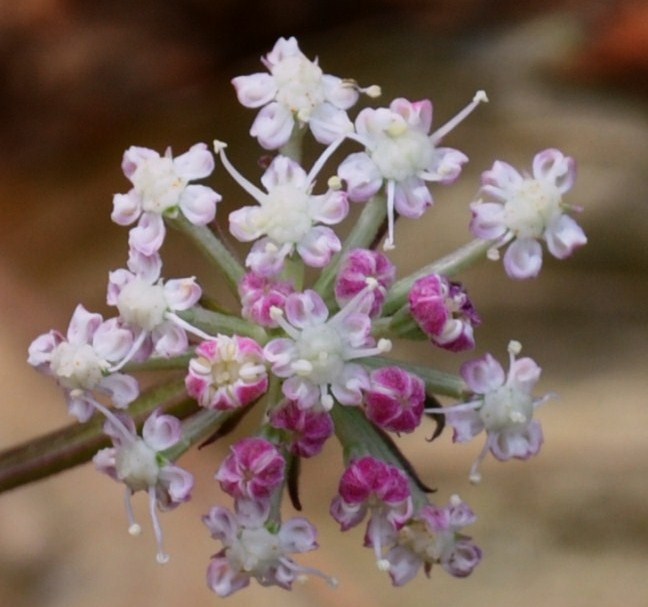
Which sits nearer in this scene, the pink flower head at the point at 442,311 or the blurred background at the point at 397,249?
the pink flower head at the point at 442,311

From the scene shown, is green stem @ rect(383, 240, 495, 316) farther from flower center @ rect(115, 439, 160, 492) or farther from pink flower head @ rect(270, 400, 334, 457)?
flower center @ rect(115, 439, 160, 492)

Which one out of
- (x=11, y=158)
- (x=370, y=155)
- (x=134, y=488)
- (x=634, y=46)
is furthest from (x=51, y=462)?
(x=634, y=46)

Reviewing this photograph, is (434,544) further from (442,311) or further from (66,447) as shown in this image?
(66,447)

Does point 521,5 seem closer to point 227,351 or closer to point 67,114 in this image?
point 67,114

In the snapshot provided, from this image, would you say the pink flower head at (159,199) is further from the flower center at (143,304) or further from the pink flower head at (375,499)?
the pink flower head at (375,499)

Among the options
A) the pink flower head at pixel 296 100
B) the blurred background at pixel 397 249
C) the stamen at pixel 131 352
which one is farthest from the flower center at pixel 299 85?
the blurred background at pixel 397 249

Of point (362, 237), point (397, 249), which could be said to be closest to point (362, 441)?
point (362, 237)
